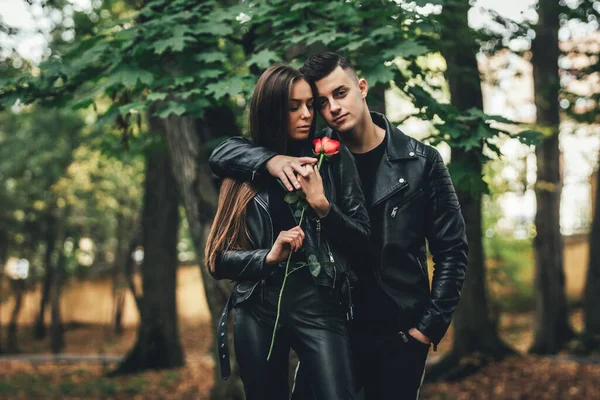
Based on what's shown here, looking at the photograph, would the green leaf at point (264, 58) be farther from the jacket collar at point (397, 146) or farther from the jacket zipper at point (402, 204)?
the jacket zipper at point (402, 204)

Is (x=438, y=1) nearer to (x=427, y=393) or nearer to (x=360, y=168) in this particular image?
(x=360, y=168)

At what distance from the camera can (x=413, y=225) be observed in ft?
10.5

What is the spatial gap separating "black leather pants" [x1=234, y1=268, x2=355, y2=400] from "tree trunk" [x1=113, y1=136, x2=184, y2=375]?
10.3 metres

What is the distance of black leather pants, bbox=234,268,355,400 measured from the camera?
9.35ft

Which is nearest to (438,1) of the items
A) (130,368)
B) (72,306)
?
(130,368)

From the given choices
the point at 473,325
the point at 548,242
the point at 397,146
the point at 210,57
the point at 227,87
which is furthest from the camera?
the point at 548,242

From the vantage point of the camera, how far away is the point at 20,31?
8.31 metres

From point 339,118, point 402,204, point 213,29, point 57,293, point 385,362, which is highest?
point 213,29

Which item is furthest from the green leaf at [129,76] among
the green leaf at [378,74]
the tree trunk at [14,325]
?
the tree trunk at [14,325]

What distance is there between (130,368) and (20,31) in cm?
721

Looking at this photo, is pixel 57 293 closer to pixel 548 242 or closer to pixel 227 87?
pixel 548 242

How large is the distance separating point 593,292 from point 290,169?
→ 425 inches

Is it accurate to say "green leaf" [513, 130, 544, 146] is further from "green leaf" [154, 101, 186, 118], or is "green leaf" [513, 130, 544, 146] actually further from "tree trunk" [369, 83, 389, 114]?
"green leaf" [154, 101, 186, 118]

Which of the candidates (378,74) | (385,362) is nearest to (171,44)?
(378,74)
